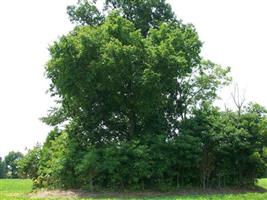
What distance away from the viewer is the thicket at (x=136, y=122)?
29.2m

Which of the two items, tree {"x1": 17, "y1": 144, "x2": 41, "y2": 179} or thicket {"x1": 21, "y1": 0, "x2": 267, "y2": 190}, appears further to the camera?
tree {"x1": 17, "y1": 144, "x2": 41, "y2": 179}

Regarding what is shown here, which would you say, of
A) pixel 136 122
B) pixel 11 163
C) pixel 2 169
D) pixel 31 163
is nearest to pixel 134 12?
pixel 136 122

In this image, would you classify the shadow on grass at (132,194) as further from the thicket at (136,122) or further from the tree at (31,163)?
the tree at (31,163)

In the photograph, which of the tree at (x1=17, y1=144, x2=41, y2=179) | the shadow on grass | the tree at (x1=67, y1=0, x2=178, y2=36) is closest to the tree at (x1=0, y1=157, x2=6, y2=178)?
Result: the tree at (x1=17, y1=144, x2=41, y2=179)

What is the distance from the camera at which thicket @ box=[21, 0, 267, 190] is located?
2916 cm

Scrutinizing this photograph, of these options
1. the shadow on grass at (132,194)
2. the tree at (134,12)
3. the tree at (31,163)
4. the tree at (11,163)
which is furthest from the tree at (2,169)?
the shadow on grass at (132,194)

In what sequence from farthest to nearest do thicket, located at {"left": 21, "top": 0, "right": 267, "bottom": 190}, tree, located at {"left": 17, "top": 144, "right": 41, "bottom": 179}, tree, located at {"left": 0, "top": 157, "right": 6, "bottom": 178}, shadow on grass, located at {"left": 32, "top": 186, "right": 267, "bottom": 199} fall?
tree, located at {"left": 0, "top": 157, "right": 6, "bottom": 178} < tree, located at {"left": 17, "top": 144, "right": 41, "bottom": 179} < thicket, located at {"left": 21, "top": 0, "right": 267, "bottom": 190} < shadow on grass, located at {"left": 32, "top": 186, "right": 267, "bottom": 199}

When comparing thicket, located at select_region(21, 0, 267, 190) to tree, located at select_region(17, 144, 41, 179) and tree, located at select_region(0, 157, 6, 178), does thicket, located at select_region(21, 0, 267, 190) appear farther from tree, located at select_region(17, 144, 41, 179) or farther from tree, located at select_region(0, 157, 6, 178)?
tree, located at select_region(0, 157, 6, 178)

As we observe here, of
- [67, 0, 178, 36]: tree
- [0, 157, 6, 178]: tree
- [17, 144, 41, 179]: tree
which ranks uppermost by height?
[67, 0, 178, 36]: tree

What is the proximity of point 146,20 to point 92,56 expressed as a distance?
29.1 ft

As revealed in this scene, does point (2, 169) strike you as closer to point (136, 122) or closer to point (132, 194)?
point (136, 122)

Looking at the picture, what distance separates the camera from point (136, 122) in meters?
33.1

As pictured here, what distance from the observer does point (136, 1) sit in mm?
36594

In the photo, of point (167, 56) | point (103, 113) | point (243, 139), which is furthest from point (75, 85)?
point (243, 139)
